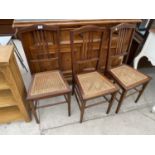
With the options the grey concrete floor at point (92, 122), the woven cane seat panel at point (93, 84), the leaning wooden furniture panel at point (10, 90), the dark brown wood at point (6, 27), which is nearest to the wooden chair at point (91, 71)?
the woven cane seat panel at point (93, 84)

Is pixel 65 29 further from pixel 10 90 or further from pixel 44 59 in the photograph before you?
pixel 10 90

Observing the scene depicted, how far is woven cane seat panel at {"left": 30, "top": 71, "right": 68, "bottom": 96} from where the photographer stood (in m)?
1.47

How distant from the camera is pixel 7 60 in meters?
1.15

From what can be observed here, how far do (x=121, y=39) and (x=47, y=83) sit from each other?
999 millimetres

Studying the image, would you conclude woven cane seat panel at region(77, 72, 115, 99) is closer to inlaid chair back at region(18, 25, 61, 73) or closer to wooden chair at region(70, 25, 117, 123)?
wooden chair at region(70, 25, 117, 123)

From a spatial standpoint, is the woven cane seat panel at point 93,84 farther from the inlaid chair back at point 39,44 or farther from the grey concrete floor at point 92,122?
the grey concrete floor at point 92,122

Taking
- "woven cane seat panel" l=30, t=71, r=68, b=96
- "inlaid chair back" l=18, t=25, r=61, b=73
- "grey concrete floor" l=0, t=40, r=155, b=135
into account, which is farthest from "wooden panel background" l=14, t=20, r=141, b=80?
"grey concrete floor" l=0, t=40, r=155, b=135

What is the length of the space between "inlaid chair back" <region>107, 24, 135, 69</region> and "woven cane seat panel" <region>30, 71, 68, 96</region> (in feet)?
2.19

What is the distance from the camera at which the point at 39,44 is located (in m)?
1.55

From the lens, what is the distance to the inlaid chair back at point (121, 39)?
161 cm
